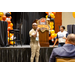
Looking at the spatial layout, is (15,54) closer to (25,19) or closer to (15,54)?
(15,54)

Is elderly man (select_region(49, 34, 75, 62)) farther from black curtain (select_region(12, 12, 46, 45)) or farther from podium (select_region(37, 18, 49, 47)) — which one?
black curtain (select_region(12, 12, 46, 45))

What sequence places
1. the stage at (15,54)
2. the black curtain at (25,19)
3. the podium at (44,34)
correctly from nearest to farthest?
the stage at (15,54) < the podium at (44,34) < the black curtain at (25,19)

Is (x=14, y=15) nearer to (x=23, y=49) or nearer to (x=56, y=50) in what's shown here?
(x=23, y=49)

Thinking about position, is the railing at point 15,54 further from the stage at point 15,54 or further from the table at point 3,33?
the table at point 3,33

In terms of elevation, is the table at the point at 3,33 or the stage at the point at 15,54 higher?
the table at the point at 3,33

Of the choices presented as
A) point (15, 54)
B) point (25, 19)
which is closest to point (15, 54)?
point (15, 54)

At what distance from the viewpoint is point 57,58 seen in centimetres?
155

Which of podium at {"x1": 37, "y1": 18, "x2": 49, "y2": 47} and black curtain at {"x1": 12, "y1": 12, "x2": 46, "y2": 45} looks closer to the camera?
podium at {"x1": 37, "y1": 18, "x2": 49, "y2": 47}

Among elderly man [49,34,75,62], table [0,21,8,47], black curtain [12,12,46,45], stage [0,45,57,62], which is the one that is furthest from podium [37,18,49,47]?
elderly man [49,34,75,62]

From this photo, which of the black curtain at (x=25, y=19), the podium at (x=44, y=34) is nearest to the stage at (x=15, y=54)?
the podium at (x=44, y=34)

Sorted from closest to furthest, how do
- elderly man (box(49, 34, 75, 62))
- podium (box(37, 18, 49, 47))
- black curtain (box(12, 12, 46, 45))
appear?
elderly man (box(49, 34, 75, 62)) → podium (box(37, 18, 49, 47)) → black curtain (box(12, 12, 46, 45))

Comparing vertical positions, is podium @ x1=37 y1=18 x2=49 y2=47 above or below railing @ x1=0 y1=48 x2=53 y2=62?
above

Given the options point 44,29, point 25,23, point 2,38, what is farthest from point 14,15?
point 44,29

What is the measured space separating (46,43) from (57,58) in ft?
9.89
